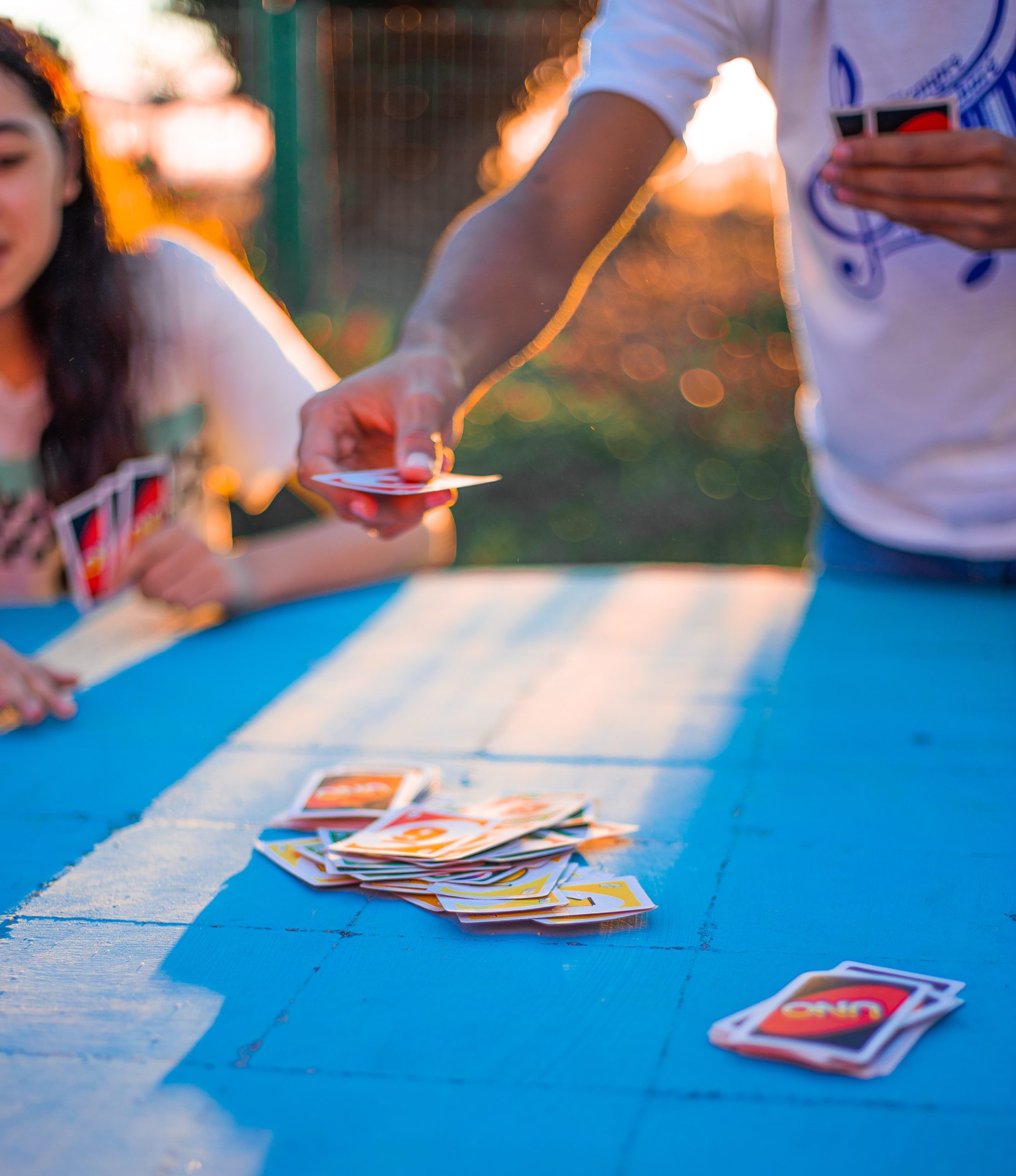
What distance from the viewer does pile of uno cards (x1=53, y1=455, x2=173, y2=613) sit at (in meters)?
1.78

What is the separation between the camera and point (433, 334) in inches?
57.1

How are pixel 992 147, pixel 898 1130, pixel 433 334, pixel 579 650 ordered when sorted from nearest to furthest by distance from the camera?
pixel 898 1130, pixel 992 147, pixel 433 334, pixel 579 650

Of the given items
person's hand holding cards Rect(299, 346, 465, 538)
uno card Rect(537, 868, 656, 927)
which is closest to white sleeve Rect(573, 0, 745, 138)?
person's hand holding cards Rect(299, 346, 465, 538)

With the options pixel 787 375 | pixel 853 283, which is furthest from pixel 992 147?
pixel 787 375

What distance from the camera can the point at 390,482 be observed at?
1.28m

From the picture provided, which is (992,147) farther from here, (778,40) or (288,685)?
(288,685)

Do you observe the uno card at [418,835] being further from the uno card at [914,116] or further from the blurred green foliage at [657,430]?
the blurred green foliage at [657,430]


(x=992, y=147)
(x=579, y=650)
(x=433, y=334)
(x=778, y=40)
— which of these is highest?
(x=778, y=40)

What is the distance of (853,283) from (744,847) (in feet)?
2.89

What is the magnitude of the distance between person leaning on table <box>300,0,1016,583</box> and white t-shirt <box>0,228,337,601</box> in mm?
532

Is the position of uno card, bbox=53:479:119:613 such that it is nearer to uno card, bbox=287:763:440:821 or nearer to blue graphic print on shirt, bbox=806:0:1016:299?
uno card, bbox=287:763:440:821

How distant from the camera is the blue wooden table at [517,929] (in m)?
0.73

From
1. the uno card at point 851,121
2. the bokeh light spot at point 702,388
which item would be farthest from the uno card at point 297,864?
the bokeh light spot at point 702,388

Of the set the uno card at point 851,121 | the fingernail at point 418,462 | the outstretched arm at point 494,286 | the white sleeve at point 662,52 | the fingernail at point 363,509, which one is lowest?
the fingernail at point 363,509
